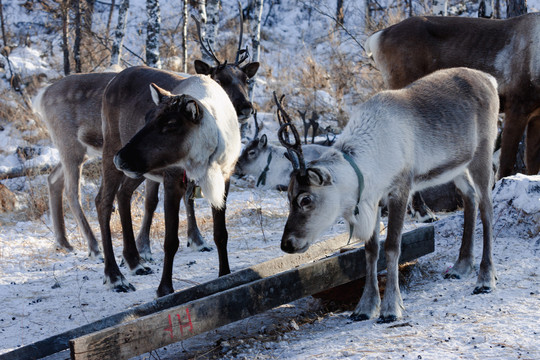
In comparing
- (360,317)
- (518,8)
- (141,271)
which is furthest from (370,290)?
(518,8)

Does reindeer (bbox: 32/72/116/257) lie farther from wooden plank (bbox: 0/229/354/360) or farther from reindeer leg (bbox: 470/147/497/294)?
reindeer leg (bbox: 470/147/497/294)

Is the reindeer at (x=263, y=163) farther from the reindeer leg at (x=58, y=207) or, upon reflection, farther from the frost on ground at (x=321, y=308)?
the reindeer leg at (x=58, y=207)

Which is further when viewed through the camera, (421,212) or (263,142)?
(263,142)

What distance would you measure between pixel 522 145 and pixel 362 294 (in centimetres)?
463

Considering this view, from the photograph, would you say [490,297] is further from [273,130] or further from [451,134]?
[273,130]

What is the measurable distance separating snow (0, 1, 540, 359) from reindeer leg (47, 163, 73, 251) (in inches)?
6.2

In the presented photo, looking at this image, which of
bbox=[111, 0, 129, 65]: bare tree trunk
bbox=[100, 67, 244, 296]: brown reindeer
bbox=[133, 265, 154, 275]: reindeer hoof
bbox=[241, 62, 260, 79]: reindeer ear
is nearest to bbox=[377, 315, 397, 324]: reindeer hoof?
bbox=[100, 67, 244, 296]: brown reindeer

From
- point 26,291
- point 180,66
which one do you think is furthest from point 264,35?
point 26,291

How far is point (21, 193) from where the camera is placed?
8219mm

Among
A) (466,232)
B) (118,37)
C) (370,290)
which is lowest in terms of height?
(370,290)

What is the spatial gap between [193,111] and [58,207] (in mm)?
3232

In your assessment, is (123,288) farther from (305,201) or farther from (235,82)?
(235,82)

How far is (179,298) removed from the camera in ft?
10.2

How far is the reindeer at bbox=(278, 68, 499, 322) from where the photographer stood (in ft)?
10.4
